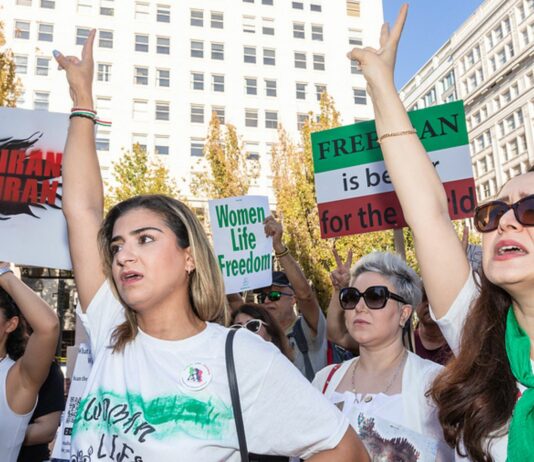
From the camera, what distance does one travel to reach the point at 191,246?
227cm

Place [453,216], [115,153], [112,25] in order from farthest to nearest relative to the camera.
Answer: [112,25] < [115,153] < [453,216]

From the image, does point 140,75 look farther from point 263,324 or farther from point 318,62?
point 263,324

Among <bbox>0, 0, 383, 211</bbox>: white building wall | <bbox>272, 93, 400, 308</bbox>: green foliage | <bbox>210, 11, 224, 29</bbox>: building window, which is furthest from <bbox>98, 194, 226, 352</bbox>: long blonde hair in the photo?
<bbox>210, 11, 224, 29</bbox>: building window

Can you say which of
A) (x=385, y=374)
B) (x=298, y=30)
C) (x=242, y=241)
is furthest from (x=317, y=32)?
(x=385, y=374)

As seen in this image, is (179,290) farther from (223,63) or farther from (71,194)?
(223,63)

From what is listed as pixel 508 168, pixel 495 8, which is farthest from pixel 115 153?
pixel 495 8

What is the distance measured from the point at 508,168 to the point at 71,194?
189 feet

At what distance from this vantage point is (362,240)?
70.8 feet

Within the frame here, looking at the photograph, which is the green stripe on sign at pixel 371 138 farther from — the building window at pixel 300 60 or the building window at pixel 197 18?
the building window at pixel 197 18

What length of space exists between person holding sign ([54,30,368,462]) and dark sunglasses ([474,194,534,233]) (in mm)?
815

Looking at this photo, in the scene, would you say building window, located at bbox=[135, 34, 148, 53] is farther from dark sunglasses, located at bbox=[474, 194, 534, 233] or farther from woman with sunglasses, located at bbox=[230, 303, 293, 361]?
dark sunglasses, located at bbox=[474, 194, 534, 233]

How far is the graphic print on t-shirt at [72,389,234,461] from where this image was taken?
1.80 metres

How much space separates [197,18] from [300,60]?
7.71 meters

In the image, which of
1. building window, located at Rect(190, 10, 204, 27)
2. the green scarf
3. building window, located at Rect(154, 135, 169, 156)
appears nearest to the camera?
the green scarf
